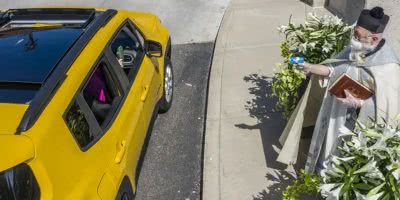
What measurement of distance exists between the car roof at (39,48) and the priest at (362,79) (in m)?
2.05

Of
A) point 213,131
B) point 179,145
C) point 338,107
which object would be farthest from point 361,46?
point 179,145

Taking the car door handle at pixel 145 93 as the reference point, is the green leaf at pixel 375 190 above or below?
above

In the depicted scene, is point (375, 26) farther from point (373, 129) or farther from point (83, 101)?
point (83, 101)

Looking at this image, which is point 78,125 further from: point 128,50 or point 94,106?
point 128,50

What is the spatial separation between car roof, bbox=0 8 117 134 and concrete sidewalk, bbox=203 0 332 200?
2016mm

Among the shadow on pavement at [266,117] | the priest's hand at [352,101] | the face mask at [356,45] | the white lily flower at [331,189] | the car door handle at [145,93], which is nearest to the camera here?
the white lily flower at [331,189]

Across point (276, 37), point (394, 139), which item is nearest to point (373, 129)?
point (394, 139)

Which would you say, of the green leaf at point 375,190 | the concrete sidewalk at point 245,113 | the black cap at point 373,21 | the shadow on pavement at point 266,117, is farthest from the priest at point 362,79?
the shadow on pavement at point 266,117

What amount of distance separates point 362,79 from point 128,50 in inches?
106

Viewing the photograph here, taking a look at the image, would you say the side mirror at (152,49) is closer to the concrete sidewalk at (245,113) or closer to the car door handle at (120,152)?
the concrete sidewalk at (245,113)

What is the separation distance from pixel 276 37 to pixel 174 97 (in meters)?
2.47

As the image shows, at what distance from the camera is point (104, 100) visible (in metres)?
4.48

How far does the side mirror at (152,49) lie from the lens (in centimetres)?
554

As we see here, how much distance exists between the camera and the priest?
3.71m
